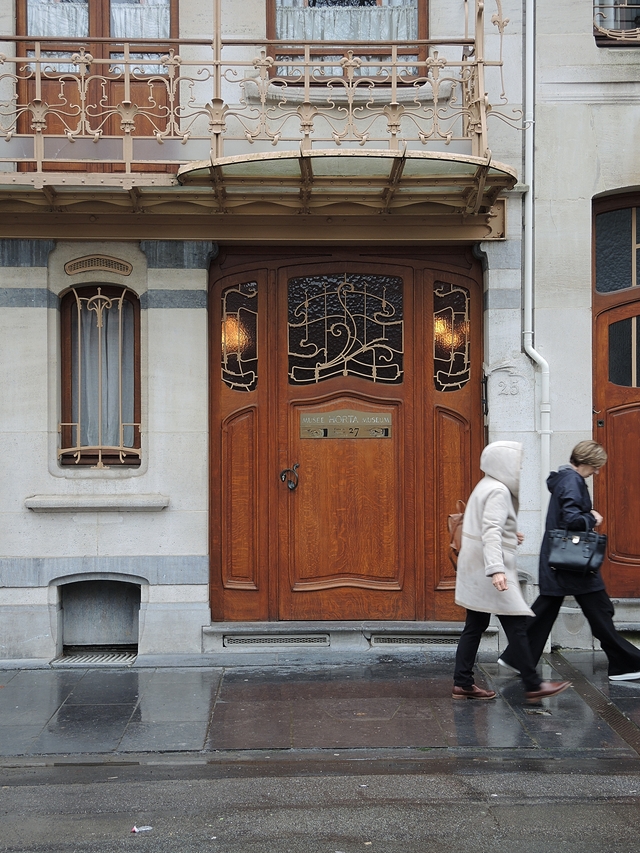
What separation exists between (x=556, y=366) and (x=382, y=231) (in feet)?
6.39

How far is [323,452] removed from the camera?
8.65 metres

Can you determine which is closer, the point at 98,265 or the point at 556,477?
the point at 556,477

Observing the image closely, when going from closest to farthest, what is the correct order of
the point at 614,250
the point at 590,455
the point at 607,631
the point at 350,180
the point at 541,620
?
the point at 590,455
the point at 607,631
the point at 541,620
the point at 350,180
the point at 614,250

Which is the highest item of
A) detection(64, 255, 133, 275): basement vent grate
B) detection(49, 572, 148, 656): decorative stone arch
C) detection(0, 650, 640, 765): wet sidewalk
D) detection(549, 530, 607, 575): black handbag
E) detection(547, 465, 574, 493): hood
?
detection(64, 255, 133, 275): basement vent grate

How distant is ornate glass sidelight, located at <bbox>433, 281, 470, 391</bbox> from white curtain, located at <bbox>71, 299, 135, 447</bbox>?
2.76m

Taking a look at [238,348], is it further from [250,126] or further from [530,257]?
[530,257]

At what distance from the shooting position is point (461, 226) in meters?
8.42

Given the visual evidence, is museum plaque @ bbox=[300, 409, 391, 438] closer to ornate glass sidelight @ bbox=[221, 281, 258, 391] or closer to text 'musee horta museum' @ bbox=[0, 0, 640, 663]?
text 'musee horta museum' @ bbox=[0, 0, 640, 663]

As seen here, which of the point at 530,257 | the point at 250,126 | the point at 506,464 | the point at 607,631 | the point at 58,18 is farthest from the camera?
the point at 58,18

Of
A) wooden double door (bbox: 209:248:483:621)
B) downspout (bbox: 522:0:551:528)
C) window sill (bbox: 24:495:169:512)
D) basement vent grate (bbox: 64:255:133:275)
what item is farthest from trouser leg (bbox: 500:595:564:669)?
basement vent grate (bbox: 64:255:133:275)

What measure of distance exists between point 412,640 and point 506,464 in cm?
242

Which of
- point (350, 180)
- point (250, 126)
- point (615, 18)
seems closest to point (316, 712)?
point (350, 180)

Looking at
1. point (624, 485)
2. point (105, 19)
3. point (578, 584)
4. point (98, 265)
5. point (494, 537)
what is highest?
point (105, 19)

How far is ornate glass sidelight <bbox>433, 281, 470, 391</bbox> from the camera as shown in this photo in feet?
28.6
